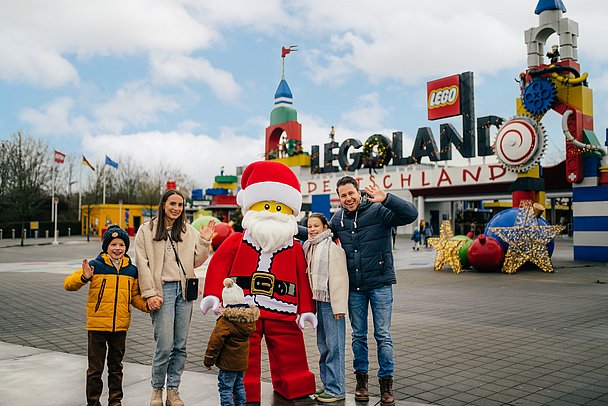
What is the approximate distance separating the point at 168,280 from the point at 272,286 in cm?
87

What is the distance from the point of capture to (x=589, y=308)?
8820mm

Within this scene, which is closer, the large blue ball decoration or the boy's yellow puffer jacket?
the boy's yellow puffer jacket

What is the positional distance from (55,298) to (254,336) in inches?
300

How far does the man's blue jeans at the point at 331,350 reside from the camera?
4359 mm

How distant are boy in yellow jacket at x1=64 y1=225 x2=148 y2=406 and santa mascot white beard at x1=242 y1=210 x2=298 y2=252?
1.06 m

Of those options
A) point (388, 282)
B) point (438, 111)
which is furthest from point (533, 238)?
point (438, 111)

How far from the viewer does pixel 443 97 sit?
93.8 feet

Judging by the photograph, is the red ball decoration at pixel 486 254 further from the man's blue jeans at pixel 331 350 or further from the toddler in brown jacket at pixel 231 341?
the toddler in brown jacket at pixel 231 341

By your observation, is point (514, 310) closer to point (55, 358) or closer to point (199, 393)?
point (199, 393)

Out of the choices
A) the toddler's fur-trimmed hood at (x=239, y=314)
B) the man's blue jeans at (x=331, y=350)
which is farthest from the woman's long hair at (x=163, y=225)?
the man's blue jeans at (x=331, y=350)

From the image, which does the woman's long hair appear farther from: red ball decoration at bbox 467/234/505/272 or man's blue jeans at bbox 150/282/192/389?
red ball decoration at bbox 467/234/505/272

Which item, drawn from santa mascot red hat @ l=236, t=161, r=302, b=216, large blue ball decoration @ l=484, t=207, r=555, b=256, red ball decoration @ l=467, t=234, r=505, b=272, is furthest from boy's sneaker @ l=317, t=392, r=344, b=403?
large blue ball decoration @ l=484, t=207, r=555, b=256

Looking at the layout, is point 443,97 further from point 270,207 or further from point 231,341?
point 231,341

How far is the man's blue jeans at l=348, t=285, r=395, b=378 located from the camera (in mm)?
4320
